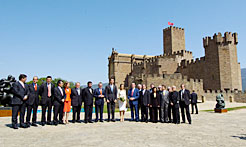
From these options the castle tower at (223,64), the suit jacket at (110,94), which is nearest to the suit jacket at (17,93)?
the suit jacket at (110,94)

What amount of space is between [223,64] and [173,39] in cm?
1770

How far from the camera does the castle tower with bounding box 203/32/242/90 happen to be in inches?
1330

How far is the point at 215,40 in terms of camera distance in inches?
1387

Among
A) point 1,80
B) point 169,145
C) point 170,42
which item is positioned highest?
point 170,42

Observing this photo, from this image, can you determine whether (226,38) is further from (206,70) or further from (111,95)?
(111,95)

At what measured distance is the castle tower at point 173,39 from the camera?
49.8 metres

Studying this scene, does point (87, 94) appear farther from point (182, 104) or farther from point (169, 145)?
point (169, 145)

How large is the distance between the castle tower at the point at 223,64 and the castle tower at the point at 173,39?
1429 centimetres

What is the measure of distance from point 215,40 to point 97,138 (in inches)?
1360

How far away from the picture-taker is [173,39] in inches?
1965

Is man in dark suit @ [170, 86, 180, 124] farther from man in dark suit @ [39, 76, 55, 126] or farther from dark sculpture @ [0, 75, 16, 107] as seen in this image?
dark sculpture @ [0, 75, 16, 107]

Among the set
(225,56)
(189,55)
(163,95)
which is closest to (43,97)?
(163,95)

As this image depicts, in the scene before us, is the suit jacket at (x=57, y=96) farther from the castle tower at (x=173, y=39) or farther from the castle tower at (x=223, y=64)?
the castle tower at (x=173, y=39)

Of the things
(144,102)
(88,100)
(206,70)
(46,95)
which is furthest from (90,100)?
(206,70)
